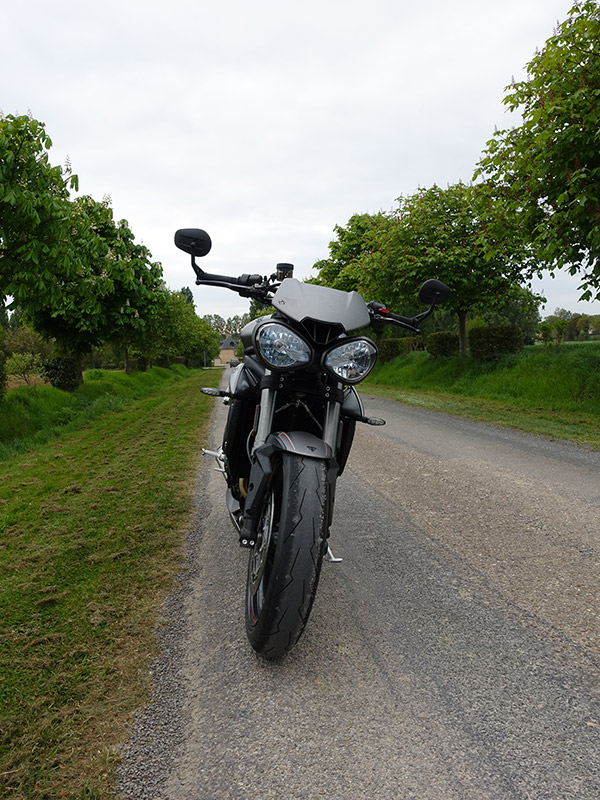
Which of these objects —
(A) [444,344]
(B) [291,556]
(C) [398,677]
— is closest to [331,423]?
(B) [291,556]

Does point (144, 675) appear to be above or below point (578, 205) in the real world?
below

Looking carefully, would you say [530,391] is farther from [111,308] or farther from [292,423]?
[292,423]

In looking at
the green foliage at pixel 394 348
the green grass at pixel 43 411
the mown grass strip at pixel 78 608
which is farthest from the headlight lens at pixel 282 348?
the green foliage at pixel 394 348

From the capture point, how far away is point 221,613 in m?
2.77

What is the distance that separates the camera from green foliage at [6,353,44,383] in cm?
1429

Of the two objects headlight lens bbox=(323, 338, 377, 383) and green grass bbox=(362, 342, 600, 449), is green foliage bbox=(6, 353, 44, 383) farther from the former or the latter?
headlight lens bbox=(323, 338, 377, 383)

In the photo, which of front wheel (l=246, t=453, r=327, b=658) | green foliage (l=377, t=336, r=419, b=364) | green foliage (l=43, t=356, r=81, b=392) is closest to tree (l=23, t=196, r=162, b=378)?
green foliage (l=43, t=356, r=81, b=392)

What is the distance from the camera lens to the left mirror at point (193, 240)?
277 centimetres

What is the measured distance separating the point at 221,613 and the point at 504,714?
57.1 inches

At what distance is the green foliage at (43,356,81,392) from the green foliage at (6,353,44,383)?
259 millimetres

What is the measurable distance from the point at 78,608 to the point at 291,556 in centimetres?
143

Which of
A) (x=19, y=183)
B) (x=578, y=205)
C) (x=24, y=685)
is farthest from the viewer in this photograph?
(x=578, y=205)

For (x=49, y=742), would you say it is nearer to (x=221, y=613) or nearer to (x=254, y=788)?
(x=254, y=788)

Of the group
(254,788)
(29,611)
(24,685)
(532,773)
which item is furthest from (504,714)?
(29,611)
